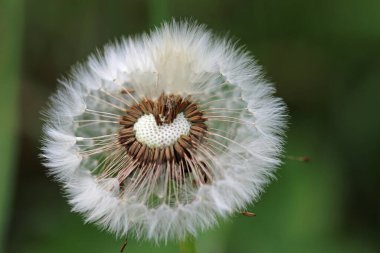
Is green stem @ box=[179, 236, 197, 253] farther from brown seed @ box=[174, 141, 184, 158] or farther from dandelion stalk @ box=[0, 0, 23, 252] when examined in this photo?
dandelion stalk @ box=[0, 0, 23, 252]

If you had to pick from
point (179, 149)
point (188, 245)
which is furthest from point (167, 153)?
point (188, 245)

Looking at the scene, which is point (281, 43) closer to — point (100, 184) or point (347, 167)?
point (347, 167)

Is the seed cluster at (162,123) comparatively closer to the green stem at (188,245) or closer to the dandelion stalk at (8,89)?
the green stem at (188,245)

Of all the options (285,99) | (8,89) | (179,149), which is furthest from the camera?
(285,99)

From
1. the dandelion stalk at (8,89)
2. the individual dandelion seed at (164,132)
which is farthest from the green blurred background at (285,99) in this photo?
the individual dandelion seed at (164,132)

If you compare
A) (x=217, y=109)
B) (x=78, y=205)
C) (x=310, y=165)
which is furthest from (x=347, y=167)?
(x=78, y=205)

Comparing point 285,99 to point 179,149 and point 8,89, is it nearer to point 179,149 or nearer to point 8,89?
point 179,149
